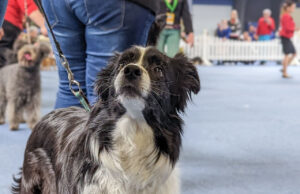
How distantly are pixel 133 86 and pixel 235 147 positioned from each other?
2.66 metres

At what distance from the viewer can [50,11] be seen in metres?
2.66

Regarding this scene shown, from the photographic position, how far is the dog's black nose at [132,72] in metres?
1.90

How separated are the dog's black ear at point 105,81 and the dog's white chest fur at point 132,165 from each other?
0.54ft

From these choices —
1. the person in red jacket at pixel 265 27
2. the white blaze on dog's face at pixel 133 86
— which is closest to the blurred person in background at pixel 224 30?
the person in red jacket at pixel 265 27

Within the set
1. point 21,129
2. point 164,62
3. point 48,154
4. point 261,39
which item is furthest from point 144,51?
point 261,39

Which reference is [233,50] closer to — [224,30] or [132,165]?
[224,30]

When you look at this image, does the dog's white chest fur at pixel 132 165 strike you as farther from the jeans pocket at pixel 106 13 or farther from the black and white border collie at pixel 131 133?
the jeans pocket at pixel 106 13

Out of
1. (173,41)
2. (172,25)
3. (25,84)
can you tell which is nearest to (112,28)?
(25,84)

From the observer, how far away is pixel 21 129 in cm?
534

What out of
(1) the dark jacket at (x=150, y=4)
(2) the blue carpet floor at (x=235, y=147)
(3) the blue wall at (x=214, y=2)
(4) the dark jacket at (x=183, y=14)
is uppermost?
(3) the blue wall at (x=214, y=2)

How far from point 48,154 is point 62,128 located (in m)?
0.18

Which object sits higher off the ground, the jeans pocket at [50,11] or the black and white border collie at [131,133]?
the jeans pocket at [50,11]

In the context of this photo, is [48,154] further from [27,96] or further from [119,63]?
[27,96]

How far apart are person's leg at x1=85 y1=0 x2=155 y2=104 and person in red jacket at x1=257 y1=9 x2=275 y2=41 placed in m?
16.1
